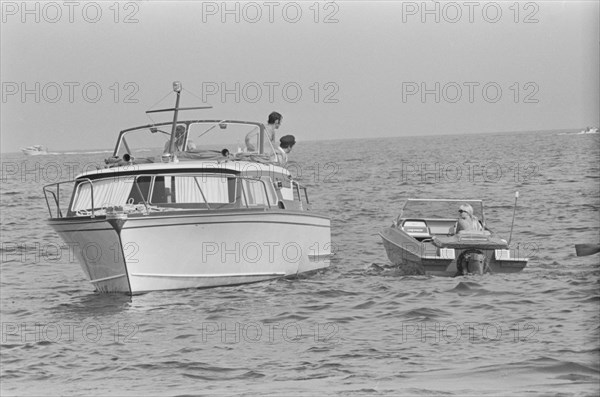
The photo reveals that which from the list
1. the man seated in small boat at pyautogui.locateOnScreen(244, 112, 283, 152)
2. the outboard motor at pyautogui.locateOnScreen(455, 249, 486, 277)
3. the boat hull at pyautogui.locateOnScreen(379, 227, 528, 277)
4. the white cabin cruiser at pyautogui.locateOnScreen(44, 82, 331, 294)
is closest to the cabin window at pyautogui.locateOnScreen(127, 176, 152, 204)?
the white cabin cruiser at pyautogui.locateOnScreen(44, 82, 331, 294)

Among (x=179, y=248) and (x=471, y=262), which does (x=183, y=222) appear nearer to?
(x=179, y=248)

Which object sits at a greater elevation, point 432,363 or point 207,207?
point 207,207

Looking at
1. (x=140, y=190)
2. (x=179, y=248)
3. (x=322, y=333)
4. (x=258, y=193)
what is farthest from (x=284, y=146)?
(x=322, y=333)

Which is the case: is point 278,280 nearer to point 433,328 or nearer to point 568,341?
point 433,328

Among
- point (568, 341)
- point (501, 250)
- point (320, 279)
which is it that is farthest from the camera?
point (320, 279)

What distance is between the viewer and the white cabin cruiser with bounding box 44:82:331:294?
55.9 ft

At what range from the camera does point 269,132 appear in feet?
68.9

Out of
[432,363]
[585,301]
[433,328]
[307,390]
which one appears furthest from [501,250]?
[307,390]

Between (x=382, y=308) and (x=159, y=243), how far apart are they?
385cm

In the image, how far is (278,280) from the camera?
63.2ft

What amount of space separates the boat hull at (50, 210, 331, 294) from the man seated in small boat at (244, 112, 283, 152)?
2420mm

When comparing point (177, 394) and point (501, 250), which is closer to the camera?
point (177, 394)

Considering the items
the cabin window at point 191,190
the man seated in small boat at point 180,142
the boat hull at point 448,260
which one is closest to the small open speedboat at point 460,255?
the boat hull at point 448,260

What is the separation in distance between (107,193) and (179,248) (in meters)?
2.03
